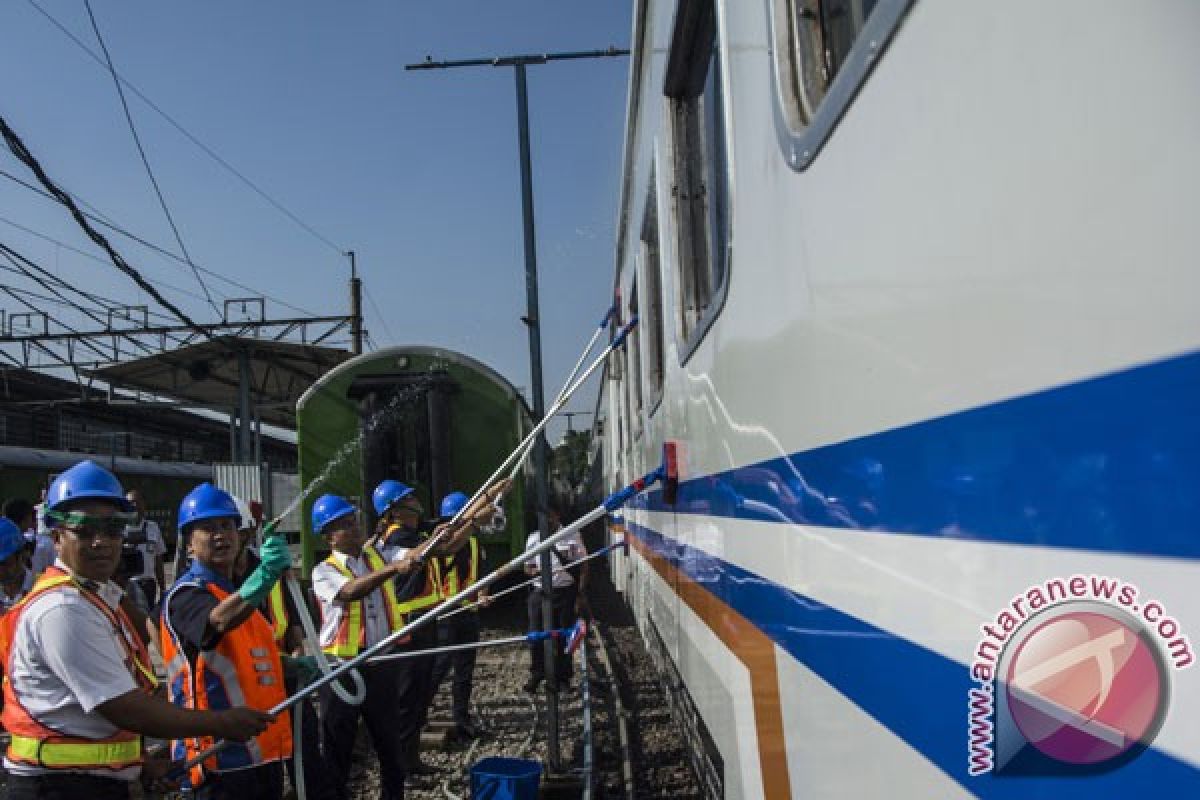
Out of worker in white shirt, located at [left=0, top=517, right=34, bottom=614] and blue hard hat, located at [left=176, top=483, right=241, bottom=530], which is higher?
blue hard hat, located at [left=176, top=483, right=241, bottom=530]

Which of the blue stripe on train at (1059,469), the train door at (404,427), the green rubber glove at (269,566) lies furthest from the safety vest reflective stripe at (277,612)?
the train door at (404,427)

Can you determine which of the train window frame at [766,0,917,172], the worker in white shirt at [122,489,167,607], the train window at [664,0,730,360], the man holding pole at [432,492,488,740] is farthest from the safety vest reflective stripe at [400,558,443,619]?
the train window frame at [766,0,917,172]

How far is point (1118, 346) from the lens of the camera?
67 cm

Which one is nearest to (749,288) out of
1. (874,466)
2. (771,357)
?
(771,357)

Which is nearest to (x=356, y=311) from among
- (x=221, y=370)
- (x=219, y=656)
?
(x=221, y=370)

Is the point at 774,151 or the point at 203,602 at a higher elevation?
the point at 774,151

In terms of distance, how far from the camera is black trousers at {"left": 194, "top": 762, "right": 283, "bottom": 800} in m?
3.65

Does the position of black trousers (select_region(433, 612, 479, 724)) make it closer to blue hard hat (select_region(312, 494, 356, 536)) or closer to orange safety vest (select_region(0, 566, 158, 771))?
blue hard hat (select_region(312, 494, 356, 536))

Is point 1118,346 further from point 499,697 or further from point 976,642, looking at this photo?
point 499,697

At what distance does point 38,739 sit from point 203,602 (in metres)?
0.73

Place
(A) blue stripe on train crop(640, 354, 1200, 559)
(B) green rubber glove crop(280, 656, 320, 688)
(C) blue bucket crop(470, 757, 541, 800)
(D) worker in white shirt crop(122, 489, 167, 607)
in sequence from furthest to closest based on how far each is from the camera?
1. (D) worker in white shirt crop(122, 489, 167, 607)
2. (C) blue bucket crop(470, 757, 541, 800)
3. (B) green rubber glove crop(280, 656, 320, 688)
4. (A) blue stripe on train crop(640, 354, 1200, 559)

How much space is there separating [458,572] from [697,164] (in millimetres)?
4853

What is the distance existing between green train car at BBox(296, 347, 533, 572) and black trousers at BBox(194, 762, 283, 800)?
283 inches

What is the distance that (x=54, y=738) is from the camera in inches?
116
